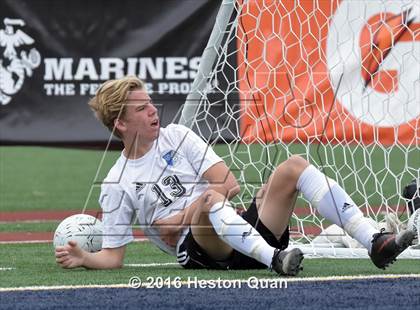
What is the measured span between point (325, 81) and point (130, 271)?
9.28 feet

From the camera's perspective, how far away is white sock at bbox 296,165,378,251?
546 cm

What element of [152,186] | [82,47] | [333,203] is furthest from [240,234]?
[82,47]

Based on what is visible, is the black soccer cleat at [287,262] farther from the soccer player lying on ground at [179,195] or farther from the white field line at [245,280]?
the soccer player lying on ground at [179,195]

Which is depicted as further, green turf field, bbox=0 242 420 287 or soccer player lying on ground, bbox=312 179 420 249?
soccer player lying on ground, bbox=312 179 420 249

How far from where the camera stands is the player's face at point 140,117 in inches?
224

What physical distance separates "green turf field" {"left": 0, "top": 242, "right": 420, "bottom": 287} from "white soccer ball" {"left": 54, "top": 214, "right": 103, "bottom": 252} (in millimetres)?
176

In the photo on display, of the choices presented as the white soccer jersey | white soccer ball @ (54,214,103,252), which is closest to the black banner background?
white soccer ball @ (54,214,103,252)

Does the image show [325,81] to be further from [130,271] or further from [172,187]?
[130,271]

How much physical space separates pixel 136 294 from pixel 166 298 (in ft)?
0.57

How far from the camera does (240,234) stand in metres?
5.32

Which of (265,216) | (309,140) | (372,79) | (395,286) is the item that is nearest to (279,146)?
(309,140)

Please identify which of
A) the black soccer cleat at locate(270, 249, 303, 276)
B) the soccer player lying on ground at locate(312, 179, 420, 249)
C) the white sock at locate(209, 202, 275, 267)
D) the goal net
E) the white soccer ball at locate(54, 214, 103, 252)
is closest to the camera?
the black soccer cleat at locate(270, 249, 303, 276)

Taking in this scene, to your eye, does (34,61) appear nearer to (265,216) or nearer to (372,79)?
(372,79)

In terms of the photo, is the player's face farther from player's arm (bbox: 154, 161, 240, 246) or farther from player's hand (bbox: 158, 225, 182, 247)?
player's hand (bbox: 158, 225, 182, 247)
